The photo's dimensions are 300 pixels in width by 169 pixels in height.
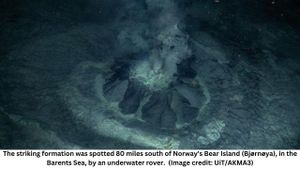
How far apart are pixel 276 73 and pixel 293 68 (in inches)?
12.3

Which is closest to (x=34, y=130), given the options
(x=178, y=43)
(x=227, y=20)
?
(x=178, y=43)

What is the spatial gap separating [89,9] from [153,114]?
8.26 ft

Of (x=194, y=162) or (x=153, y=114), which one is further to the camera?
(x=153, y=114)

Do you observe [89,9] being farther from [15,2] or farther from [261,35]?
[261,35]

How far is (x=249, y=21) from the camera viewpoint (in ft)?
20.5

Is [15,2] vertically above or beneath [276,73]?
above

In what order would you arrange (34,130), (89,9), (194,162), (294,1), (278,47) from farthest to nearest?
(294,1) → (89,9) → (278,47) → (34,130) → (194,162)

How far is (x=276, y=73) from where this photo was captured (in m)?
5.26

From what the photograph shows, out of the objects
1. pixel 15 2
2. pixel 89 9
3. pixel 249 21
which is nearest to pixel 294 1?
pixel 249 21

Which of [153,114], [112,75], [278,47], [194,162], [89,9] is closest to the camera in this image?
[194,162]

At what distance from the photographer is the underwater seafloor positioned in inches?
173

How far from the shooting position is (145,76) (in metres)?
5.07

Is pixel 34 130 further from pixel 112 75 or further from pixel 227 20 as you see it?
pixel 227 20

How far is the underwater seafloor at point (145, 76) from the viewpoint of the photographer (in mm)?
4398
